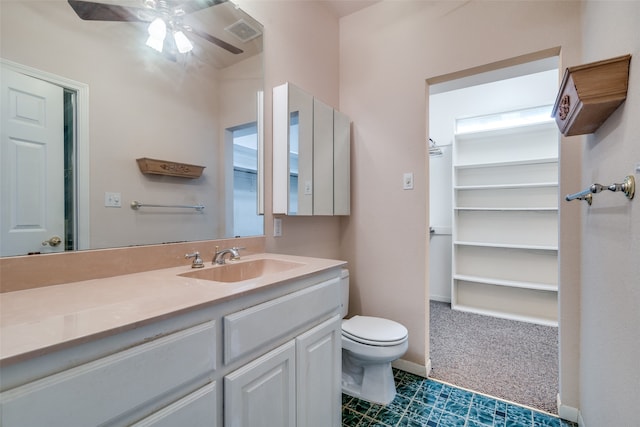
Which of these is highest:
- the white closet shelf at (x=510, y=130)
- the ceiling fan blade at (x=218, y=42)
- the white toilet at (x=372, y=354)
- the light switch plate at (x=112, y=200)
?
the ceiling fan blade at (x=218, y=42)

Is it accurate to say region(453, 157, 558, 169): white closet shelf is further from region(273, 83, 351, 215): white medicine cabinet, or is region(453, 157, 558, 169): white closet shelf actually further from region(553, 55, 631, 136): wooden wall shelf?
region(553, 55, 631, 136): wooden wall shelf

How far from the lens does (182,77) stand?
4.48ft

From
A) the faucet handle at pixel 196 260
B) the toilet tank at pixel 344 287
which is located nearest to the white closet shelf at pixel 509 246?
the toilet tank at pixel 344 287

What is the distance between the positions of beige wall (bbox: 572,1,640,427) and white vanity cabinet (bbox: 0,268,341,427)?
98 cm

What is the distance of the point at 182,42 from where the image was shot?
53.8 inches

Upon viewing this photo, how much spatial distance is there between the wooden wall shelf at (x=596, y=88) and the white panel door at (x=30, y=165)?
5.68 ft

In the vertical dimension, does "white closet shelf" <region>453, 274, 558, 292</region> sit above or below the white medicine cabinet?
below

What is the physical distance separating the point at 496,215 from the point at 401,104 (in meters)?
1.93

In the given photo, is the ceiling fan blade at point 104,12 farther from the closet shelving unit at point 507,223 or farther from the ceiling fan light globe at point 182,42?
the closet shelving unit at point 507,223

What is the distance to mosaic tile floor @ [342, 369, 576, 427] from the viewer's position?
1513 mm

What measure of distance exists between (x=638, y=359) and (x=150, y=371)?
49.1 inches

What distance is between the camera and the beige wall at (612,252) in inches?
32.3

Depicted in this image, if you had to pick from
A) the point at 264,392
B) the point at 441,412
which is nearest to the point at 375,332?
the point at 441,412

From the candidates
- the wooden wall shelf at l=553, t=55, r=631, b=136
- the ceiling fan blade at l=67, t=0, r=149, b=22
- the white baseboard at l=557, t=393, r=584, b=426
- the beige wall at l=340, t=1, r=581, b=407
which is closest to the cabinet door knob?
the wooden wall shelf at l=553, t=55, r=631, b=136
